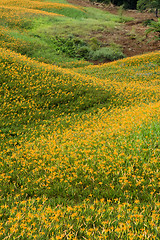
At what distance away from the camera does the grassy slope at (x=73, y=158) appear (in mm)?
3271

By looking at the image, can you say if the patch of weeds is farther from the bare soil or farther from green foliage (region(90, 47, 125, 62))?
the bare soil

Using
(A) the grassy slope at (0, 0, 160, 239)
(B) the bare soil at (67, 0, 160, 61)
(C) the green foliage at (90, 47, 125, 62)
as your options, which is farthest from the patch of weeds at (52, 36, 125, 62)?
(A) the grassy slope at (0, 0, 160, 239)

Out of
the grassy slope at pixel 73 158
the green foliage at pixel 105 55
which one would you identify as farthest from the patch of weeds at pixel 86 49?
the grassy slope at pixel 73 158

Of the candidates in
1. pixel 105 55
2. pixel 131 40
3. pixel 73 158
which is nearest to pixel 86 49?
pixel 105 55

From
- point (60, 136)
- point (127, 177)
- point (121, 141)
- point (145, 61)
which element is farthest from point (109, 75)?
point (127, 177)

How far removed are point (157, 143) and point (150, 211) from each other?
2249 millimetres

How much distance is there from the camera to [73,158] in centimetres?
584

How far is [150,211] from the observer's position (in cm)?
344

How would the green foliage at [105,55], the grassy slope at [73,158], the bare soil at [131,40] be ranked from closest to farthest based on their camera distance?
1. the grassy slope at [73,158]
2. the green foliage at [105,55]
3. the bare soil at [131,40]

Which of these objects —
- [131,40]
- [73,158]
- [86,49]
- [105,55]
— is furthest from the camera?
[131,40]

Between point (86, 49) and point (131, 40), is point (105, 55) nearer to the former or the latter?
point (86, 49)

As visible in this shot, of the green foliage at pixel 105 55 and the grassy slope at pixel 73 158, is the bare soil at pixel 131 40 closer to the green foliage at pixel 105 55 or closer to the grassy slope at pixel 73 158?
the green foliage at pixel 105 55

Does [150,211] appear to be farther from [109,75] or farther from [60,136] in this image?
[109,75]

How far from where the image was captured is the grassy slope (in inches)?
129
